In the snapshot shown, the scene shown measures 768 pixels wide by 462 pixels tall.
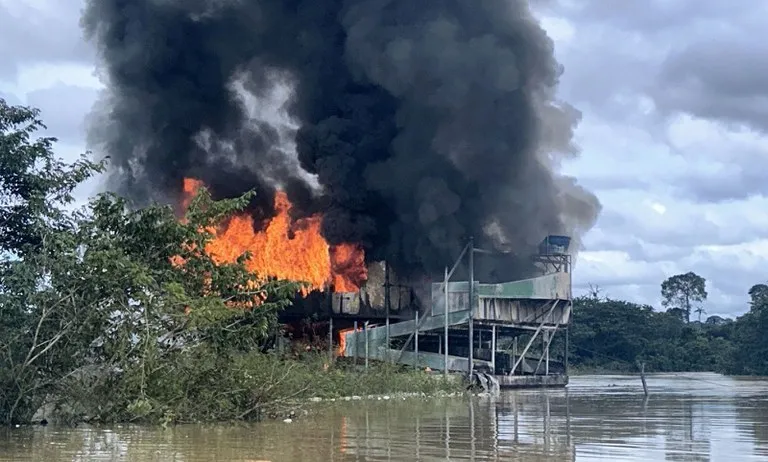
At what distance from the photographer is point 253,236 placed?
52.3m

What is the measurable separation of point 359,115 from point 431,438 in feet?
122

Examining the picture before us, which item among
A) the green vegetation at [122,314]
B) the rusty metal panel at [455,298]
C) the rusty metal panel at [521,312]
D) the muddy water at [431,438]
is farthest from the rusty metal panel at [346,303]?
the green vegetation at [122,314]

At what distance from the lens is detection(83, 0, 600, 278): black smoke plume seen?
53719mm

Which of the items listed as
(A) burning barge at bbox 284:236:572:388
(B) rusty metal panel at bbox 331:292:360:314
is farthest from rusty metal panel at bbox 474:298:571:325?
(B) rusty metal panel at bbox 331:292:360:314

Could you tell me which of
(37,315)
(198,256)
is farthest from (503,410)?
(37,315)

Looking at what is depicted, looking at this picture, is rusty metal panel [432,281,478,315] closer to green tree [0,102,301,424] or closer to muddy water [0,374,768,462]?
muddy water [0,374,768,462]

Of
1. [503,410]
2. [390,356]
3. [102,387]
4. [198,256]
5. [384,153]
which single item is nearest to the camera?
[102,387]

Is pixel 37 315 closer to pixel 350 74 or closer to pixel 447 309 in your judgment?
pixel 447 309

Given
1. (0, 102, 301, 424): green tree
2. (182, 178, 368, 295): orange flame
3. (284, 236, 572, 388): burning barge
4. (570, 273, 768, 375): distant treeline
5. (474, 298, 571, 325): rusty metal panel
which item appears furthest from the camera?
(570, 273, 768, 375): distant treeline

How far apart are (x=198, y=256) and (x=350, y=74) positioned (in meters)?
33.4

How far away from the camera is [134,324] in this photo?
22.6 meters

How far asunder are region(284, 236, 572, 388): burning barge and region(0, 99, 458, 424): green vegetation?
18787 mm

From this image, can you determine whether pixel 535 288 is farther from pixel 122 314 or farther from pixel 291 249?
pixel 122 314

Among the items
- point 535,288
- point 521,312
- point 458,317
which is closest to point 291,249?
point 458,317
